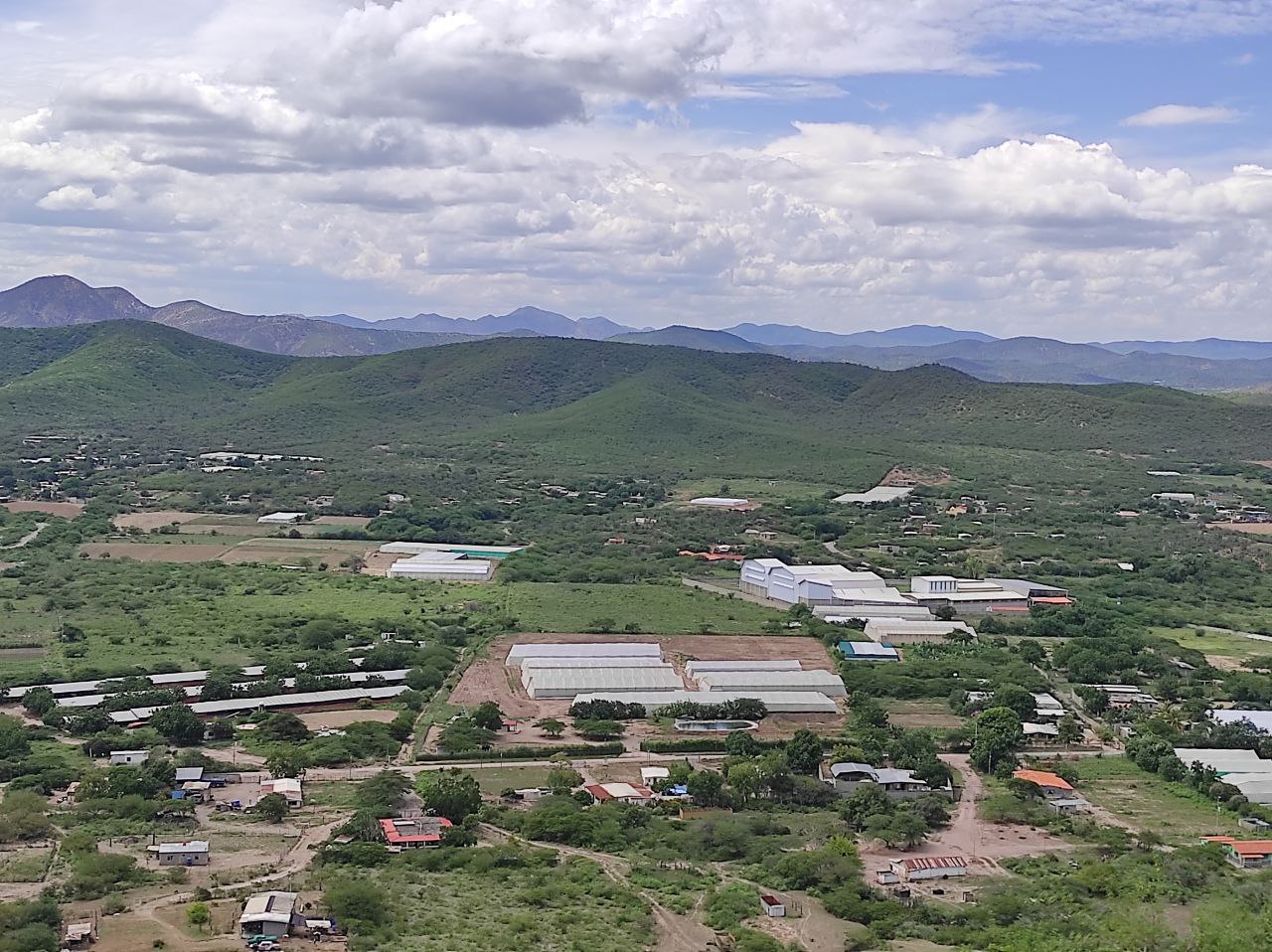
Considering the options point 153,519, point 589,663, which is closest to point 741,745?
point 589,663

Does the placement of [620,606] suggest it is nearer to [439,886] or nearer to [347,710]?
[347,710]

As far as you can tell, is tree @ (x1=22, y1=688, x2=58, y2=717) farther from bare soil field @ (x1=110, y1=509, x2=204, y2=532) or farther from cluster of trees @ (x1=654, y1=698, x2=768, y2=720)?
bare soil field @ (x1=110, y1=509, x2=204, y2=532)

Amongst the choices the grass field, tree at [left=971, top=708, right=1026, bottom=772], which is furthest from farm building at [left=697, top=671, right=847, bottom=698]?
the grass field

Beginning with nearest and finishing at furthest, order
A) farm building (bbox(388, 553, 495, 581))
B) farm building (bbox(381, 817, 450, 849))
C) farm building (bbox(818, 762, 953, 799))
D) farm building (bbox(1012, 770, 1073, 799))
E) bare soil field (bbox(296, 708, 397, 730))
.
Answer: farm building (bbox(381, 817, 450, 849)) < farm building (bbox(818, 762, 953, 799)) < farm building (bbox(1012, 770, 1073, 799)) < bare soil field (bbox(296, 708, 397, 730)) < farm building (bbox(388, 553, 495, 581))

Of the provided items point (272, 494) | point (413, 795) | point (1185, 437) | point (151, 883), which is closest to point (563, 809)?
point (413, 795)

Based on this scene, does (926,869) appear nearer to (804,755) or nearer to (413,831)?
(804,755)

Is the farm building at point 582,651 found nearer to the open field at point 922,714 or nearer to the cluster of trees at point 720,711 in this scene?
the cluster of trees at point 720,711

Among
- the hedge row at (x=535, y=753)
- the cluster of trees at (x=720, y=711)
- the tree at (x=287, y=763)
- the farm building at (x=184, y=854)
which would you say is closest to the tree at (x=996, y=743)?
the cluster of trees at (x=720, y=711)
